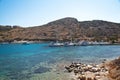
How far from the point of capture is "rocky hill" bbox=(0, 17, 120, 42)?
502ft

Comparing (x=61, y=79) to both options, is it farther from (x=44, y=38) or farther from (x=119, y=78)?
(x=44, y=38)

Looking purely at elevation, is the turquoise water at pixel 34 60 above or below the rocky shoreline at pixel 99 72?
below

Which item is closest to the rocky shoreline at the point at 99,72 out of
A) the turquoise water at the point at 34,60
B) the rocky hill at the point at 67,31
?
the turquoise water at the point at 34,60

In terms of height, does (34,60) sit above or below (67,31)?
below

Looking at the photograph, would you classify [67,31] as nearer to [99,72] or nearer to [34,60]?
[34,60]

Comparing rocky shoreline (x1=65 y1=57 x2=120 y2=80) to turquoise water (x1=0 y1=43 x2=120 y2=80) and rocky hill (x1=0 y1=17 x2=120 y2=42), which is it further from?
rocky hill (x1=0 y1=17 x2=120 y2=42)

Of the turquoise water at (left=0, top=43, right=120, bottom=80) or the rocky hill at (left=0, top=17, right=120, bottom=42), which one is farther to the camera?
the rocky hill at (left=0, top=17, right=120, bottom=42)

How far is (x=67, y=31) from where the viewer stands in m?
166

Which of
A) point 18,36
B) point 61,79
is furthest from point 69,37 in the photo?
point 61,79

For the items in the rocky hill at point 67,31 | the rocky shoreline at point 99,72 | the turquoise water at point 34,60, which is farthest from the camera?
the rocky hill at point 67,31

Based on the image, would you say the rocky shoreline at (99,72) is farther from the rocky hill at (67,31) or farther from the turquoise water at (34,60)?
the rocky hill at (67,31)

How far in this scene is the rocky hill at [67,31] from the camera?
15312cm

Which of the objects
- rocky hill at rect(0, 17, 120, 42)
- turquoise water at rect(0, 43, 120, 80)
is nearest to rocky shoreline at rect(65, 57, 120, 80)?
turquoise water at rect(0, 43, 120, 80)

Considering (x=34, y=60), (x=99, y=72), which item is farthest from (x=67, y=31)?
(x=99, y=72)
